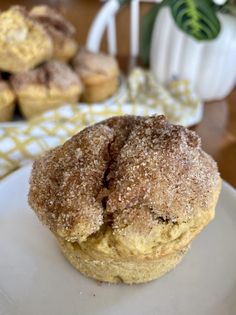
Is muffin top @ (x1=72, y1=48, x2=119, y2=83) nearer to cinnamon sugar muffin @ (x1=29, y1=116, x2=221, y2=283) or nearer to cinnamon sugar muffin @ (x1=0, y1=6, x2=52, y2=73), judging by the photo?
cinnamon sugar muffin @ (x1=0, y1=6, x2=52, y2=73)

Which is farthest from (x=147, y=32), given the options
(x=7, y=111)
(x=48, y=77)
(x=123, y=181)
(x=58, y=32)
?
(x=123, y=181)

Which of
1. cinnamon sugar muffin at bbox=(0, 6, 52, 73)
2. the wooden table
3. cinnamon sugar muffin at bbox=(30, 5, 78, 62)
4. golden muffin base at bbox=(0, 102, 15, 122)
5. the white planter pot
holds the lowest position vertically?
the wooden table

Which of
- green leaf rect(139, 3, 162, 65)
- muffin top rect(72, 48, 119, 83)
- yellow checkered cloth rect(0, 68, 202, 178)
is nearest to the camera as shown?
yellow checkered cloth rect(0, 68, 202, 178)

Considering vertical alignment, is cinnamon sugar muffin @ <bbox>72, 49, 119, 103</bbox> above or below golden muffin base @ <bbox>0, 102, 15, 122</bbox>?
below

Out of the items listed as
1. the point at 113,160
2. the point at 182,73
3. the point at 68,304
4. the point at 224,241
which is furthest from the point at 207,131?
the point at 68,304

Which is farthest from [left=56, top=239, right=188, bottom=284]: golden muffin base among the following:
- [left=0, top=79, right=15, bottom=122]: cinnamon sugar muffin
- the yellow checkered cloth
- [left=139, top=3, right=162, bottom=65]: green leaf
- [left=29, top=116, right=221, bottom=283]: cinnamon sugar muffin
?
[left=139, top=3, right=162, bottom=65]: green leaf

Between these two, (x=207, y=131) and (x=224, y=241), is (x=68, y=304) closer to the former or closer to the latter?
(x=224, y=241)

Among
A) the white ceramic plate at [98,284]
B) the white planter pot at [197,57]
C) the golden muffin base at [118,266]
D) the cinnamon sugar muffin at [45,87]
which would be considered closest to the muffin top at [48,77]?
the cinnamon sugar muffin at [45,87]

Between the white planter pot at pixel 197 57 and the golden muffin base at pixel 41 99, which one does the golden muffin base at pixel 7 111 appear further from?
the white planter pot at pixel 197 57

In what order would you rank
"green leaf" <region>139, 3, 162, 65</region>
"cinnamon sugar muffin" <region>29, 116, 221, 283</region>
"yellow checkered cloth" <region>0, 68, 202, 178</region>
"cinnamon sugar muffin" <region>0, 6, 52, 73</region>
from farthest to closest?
"green leaf" <region>139, 3, 162, 65</region>
"cinnamon sugar muffin" <region>0, 6, 52, 73</region>
"yellow checkered cloth" <region>0, 68, 202, 178</region>
"cinnamon sugar muffin" <region>29, 116, 221, 283</region>
